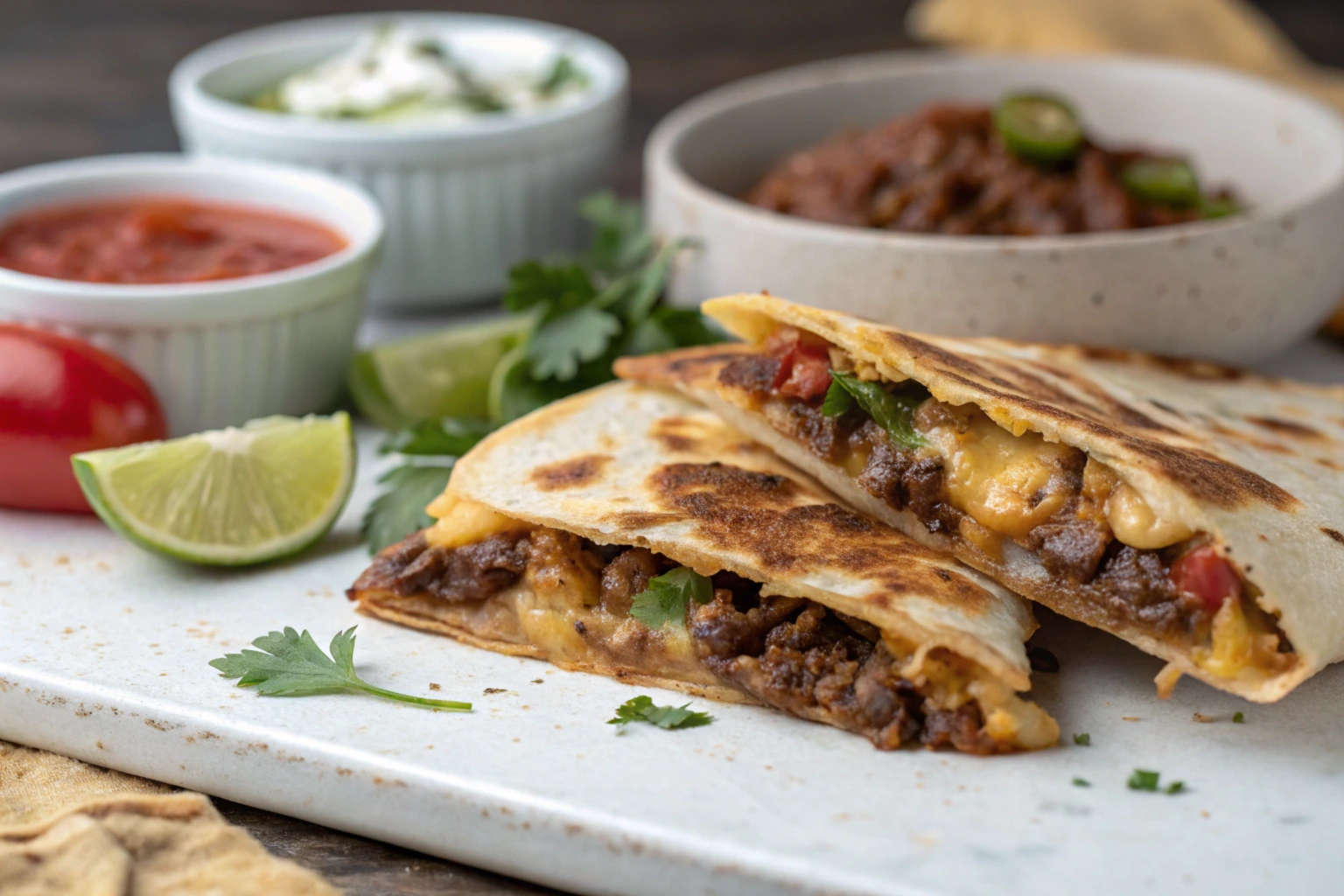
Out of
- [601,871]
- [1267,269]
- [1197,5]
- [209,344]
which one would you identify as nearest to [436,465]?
[209,344]

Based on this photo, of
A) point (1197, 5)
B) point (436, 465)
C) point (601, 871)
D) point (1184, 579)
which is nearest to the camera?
point (601, 871)

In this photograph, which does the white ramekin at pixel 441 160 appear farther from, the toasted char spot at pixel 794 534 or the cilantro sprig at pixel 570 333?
the toasted char spot at pixel 794 534

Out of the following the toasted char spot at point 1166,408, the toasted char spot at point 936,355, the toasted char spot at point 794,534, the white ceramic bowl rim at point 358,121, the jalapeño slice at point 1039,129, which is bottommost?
the toasted char spot at point 794,534

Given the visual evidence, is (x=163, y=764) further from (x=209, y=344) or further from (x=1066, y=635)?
(x=1066, y=635)

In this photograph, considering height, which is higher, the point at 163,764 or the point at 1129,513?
the point at 1129,513

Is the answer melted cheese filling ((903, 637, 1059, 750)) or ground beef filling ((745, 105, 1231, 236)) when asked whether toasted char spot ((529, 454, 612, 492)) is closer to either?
melted cheese filling ((903, 637, 1059, 750))

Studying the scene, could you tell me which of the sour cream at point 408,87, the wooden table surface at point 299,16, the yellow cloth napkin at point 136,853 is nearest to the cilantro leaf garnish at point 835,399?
the yellow cloth napkin at point 136,853
